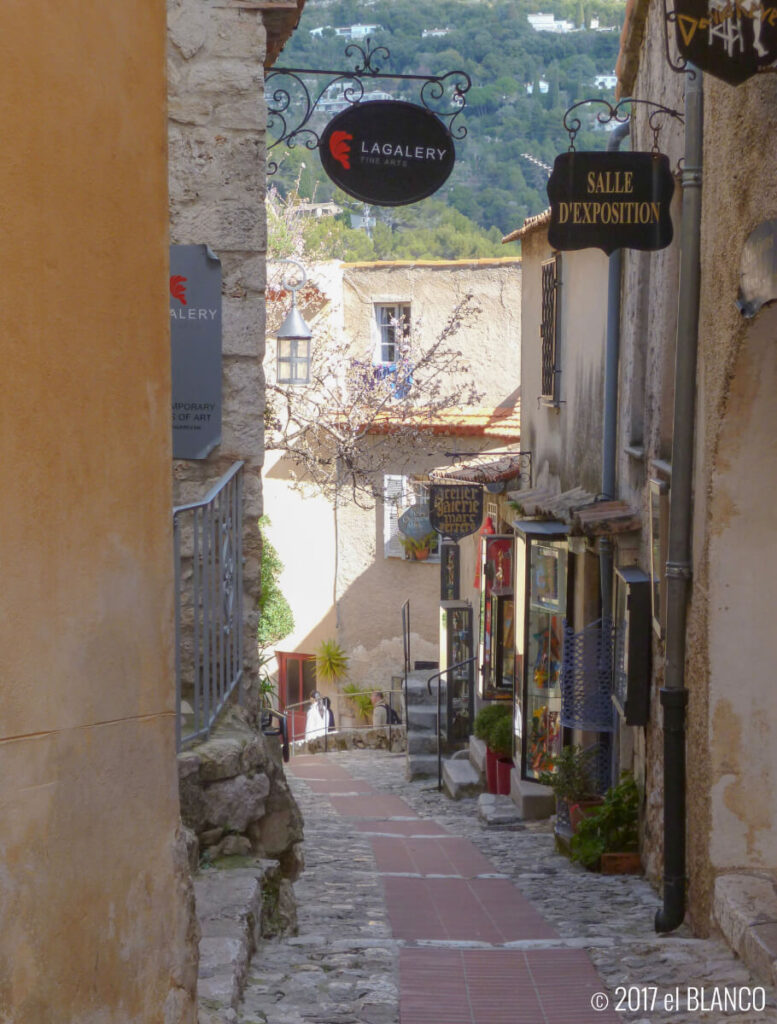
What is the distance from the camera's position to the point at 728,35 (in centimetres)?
415

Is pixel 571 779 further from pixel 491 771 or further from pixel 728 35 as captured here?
pixel 728 35

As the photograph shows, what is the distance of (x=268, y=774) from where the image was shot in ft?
17.7

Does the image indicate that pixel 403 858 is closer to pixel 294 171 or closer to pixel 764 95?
pixel 764 95

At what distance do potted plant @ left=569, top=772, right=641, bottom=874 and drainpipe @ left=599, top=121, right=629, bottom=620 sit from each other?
4.66 ft

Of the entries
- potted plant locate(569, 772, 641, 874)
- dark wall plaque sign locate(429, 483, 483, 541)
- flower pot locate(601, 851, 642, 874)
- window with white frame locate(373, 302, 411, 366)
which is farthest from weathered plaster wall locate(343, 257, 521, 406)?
flower pot locate(601, 851, 642, 874)

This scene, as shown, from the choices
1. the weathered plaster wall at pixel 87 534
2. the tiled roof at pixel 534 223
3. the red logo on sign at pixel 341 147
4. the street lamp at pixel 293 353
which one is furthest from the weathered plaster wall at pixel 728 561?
the street lamp at pixel 293 353

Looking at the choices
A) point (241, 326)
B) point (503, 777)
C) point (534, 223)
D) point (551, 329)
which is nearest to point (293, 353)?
point (534, 223)

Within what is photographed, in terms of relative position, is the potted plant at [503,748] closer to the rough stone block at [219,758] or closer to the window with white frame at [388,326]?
the rough stone block at [219,758]

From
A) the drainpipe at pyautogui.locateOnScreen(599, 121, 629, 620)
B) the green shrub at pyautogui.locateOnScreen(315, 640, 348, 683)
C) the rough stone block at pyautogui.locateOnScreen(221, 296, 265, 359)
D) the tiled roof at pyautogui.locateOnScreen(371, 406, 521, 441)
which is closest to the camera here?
the rough stone block at pyautogui.locateOnScreen(221, 296, 265, 359)

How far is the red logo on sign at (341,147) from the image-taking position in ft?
21.1

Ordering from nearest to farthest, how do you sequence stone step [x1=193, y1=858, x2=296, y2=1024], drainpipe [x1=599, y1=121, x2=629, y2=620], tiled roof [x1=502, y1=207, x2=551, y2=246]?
stone step [x1=193, y1=858, x2=296, y2=1024], drainpipe [x1=599, y1=121, x2=629, y2=620], tiled roof [x1=502, y1=207, x2=551, y2=246]

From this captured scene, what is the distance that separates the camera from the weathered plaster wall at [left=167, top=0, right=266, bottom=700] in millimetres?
5812

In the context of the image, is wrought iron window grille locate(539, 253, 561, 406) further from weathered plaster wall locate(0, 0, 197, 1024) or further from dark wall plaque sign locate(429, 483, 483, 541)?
weathered plaster wall locate(0, 0, 197, 1024)

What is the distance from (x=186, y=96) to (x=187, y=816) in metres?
3.25
